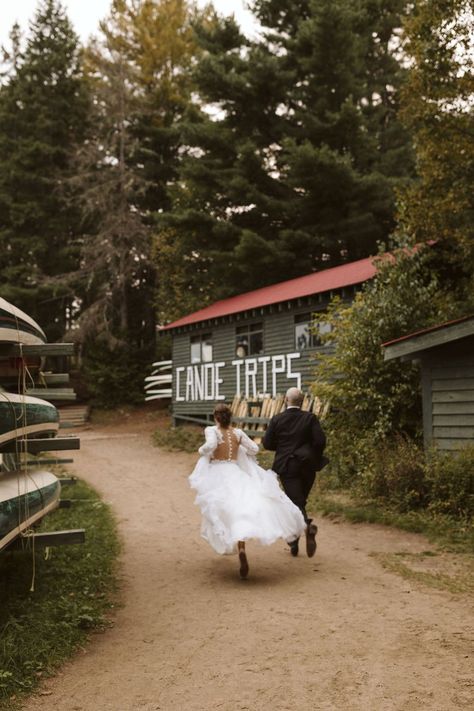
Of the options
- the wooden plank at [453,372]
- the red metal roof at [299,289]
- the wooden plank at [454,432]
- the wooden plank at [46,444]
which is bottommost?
the wooden plank at [454,432]

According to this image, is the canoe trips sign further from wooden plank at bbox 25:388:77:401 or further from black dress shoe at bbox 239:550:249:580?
black dress shoe at bbox 239:550:249:580

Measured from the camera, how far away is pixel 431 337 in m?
11.5

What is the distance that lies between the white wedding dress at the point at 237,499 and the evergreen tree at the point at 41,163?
93.2ft

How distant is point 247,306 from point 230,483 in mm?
17445

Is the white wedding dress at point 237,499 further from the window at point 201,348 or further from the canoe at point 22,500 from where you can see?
the window at point 201,348

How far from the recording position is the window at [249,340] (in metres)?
24.4

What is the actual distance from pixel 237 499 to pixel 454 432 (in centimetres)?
557

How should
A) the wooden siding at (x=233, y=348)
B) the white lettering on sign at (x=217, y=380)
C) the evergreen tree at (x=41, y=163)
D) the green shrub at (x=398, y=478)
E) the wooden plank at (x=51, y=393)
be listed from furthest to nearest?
the evergreen tree at (x=41, y=163)
the white lettering on sign at (x=217, y=380)
the wooden siding at (x=233, y=348)
the green shrub at (x=398, y=478)
the wooden plank at (x=51, y=393)

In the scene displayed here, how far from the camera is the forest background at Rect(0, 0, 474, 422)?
30922mm

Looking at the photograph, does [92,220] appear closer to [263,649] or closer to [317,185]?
[317,185]

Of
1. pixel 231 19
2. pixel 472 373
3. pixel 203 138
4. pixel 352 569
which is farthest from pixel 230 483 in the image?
pixel 231 19

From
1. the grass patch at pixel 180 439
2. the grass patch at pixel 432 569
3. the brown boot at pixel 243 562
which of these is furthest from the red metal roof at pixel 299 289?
the brown boot at pixel 243 562

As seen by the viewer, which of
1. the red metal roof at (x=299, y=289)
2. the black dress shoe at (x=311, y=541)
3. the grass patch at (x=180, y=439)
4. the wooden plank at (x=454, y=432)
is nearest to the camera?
the black dress shoe at (x=311, y=541)

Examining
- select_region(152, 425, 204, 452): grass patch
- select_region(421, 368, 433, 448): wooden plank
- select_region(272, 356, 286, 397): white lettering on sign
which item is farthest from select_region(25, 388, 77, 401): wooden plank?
select_region(272, 356, 286, 397): white lettering on sign
